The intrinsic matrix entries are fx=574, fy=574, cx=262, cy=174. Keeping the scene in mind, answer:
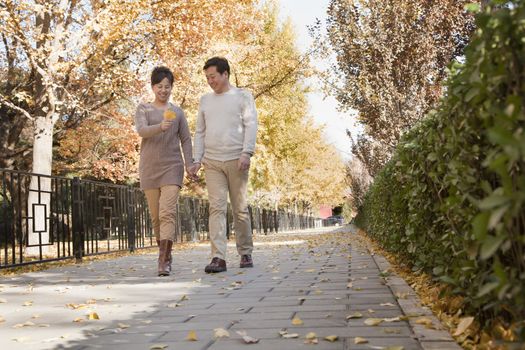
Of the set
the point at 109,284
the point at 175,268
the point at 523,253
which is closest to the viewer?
the point at 523,253

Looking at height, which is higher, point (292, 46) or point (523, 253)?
point (292, 46)

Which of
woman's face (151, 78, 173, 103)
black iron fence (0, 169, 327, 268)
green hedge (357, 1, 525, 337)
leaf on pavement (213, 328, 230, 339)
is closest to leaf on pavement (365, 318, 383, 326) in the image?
green hedge (357, 1, 525, 337)

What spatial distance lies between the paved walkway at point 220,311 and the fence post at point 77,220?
279 cm

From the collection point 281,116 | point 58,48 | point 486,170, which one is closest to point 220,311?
point 486,170

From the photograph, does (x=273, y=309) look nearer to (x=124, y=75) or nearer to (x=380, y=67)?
(x=380, y=67)

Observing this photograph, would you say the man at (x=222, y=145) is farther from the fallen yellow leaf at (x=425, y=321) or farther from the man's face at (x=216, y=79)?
the fallen yellow leaf at (x=425, y=321)

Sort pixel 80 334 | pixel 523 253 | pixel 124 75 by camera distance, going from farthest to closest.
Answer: pixel 124 75 < pixel 80 334 < pixel 523 253

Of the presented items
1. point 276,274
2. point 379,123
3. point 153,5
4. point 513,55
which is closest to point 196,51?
point 153,5

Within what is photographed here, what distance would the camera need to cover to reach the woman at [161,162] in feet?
21.9

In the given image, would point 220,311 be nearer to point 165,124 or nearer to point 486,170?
point 486,170

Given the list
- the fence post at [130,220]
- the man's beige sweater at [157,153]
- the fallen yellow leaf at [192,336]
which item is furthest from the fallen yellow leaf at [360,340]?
the fence post at [130,220]

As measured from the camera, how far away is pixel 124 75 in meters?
14.6

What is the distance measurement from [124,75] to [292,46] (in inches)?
658

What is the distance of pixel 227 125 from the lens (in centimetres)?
679
